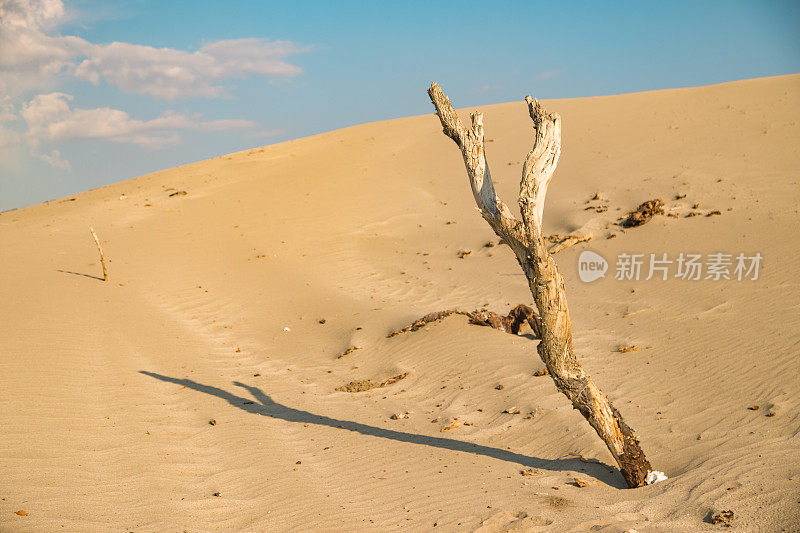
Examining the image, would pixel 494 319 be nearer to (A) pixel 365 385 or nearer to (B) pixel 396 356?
(B) pixel 396 356

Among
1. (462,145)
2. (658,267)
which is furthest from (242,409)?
(658,267)

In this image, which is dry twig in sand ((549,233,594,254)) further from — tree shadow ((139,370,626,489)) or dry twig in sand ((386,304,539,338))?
tree shadow ((139,370,626,489))

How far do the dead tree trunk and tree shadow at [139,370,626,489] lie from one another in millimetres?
408

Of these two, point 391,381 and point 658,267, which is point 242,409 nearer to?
point 391,381

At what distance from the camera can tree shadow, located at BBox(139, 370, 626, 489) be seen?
5.82m

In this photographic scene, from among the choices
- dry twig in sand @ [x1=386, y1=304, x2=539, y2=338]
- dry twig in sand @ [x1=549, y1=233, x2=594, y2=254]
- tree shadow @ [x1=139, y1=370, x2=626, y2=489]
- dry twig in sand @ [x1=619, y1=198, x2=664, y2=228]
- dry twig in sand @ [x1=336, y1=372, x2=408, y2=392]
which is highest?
dry twig in sand @ [x1=619, y1=198, x2=664, y2=228]

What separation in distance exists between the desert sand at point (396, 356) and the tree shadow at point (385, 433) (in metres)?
0.04

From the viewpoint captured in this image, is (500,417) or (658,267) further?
(658,267)

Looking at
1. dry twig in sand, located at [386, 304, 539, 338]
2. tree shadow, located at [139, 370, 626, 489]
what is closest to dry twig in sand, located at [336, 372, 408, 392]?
tree shadow, located at [139, 370, 626, 489]

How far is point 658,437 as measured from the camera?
6.23m

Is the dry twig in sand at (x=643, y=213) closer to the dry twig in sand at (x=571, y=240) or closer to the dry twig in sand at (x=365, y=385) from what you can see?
the dry twig in sand at (x=571, y=240)

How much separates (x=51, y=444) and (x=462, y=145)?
5407 millimetres

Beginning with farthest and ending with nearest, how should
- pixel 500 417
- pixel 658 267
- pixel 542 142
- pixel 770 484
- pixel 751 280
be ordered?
pixel 658 267
pixel 751 280
pixel 500 417
pixel 542 142
pixel 770 484

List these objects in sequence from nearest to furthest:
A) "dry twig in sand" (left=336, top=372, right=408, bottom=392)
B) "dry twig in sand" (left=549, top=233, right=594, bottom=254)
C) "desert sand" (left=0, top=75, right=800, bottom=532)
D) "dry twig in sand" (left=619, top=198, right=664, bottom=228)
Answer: "desert sand" (left=0, top=75, right=800, bottom=532), "dry twig in sand" (left=336, top=372, right=408, bottom=392), "dry twig in sand" (left=549, top=233, right=594, bottom=254), "dry twig in sand" (left=619, top=198, right=664, bottom=228)
